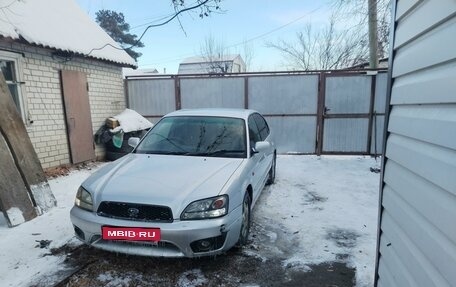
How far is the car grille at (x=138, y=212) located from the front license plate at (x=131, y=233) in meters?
0.10

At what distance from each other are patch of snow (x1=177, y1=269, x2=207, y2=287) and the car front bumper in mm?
250

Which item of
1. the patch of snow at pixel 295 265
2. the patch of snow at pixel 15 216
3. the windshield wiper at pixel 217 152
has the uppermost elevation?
the windshield wiper at pixel 217 152

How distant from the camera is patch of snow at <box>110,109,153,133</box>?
27.0ft

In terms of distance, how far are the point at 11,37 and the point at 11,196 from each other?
3.06 metres

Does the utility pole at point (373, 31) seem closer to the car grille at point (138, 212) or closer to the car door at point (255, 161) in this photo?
the car door at point (255, 161)

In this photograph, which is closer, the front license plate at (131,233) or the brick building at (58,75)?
the front license plate at (131,233)

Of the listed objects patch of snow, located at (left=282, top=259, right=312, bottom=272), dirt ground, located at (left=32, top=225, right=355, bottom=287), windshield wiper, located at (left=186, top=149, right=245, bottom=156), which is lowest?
patch of snow, located at (left=282, top=259, right=312, bottom=272)

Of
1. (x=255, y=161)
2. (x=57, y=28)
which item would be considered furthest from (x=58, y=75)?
(x=255, y=161)

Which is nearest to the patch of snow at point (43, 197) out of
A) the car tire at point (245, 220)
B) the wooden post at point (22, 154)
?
the wooden post at point (22, 154)

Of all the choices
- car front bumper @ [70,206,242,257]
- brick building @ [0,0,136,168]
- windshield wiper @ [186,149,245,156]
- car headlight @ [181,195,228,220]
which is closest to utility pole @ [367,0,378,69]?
brick building @ [0,0,136,168]

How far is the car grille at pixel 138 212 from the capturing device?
275cm

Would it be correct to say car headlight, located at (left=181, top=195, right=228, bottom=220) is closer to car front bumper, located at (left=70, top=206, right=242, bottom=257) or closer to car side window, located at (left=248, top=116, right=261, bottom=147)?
car front bumper, located at (left=70, top=206, right=242, bottom=257)

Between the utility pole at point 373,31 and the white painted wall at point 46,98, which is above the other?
the utility pole at point 373,31

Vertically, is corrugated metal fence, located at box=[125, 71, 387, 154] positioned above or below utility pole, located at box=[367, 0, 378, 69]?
below
